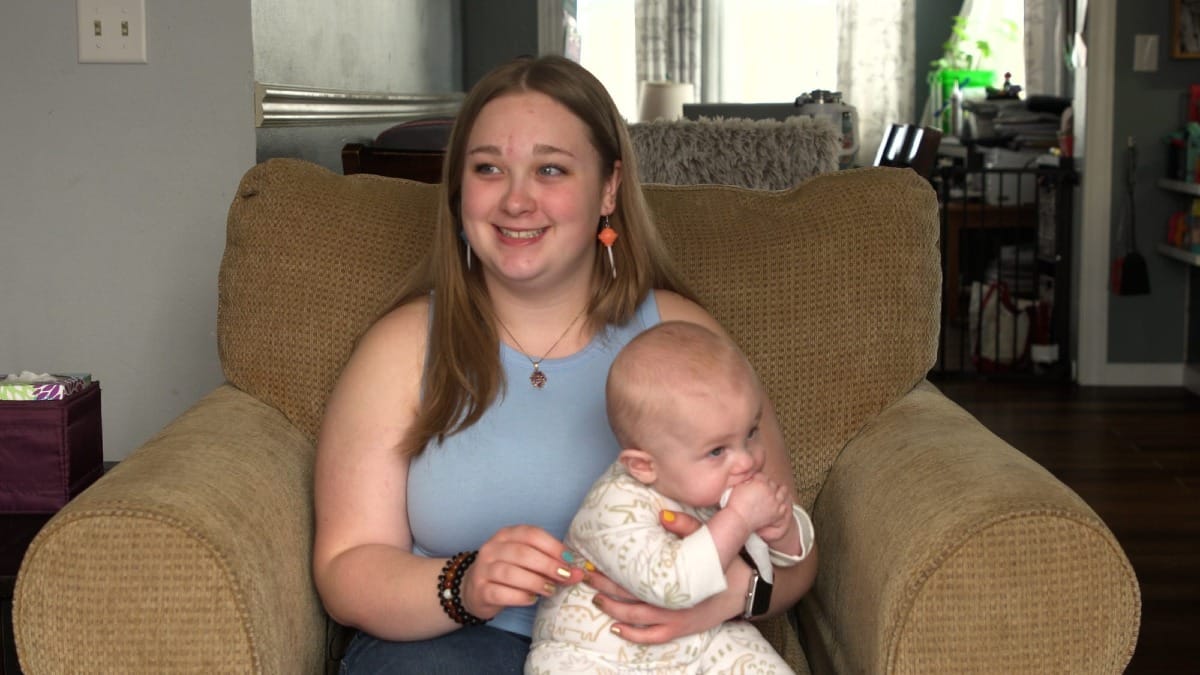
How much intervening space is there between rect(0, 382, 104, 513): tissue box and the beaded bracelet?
66cm

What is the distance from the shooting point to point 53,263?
237 cm

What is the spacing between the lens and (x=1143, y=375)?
5457mm

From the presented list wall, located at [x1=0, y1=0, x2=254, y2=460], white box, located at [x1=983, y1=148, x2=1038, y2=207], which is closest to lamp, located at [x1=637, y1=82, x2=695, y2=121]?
white box, located at [x1=983, y1=148, x2=1038, y2=207]

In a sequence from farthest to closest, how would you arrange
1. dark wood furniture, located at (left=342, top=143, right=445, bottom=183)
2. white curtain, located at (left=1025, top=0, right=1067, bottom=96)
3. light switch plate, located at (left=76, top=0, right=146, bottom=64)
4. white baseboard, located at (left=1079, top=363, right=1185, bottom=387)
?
white curtain, located at (left=1025, top=0, right=1067, bottom=96), white baseboard, located at (left=1079, top=363, right=1185, bottom=387), dark wood furniture, located at (left=342, top=143, right=445, bottom=183), light switch plate, located at (left=76, top=0, right=146, bottom=64)

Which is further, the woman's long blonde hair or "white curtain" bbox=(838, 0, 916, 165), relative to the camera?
"white curtain" bbox=(838, 0, 916, 165)

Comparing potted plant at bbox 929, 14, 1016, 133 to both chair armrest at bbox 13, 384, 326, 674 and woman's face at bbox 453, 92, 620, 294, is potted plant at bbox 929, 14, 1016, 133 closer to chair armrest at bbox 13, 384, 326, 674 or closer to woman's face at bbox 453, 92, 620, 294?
woman's face at bbox 453, 92, 620, 294

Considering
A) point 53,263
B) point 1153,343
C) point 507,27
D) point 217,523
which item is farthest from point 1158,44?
point 217,523

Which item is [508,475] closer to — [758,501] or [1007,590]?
[758,501]

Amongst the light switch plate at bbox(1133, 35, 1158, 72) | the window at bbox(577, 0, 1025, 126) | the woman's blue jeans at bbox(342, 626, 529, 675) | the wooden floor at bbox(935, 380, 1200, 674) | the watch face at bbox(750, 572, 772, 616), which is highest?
the window at bbox(577, 0, 1025, 126)

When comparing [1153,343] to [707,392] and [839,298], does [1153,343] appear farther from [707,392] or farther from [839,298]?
[707,392]

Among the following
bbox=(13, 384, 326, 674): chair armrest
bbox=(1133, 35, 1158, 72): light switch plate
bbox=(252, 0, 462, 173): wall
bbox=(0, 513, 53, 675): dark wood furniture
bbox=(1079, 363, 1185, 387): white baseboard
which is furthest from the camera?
bbox=(1079, 363, 1185, 387): white baseboard

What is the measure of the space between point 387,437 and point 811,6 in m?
7.69

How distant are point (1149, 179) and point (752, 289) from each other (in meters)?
4.05

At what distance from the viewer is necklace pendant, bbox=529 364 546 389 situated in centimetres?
160
